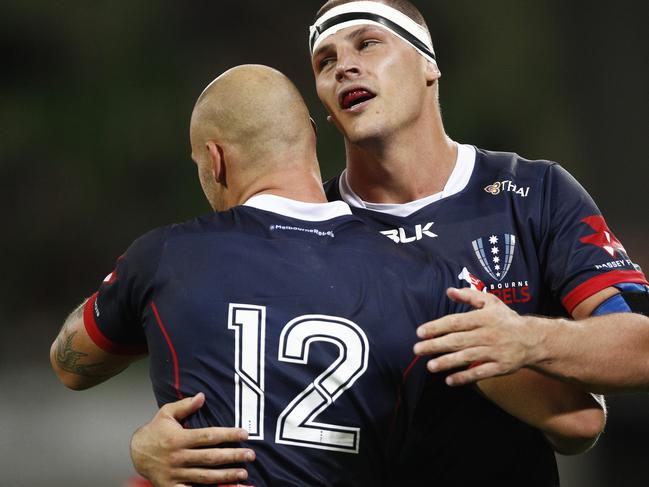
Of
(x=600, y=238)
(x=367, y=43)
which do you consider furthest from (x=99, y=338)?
(x=600, y=238)

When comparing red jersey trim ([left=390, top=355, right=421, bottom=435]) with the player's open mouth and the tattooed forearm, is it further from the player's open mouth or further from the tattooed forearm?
the player's open mouth

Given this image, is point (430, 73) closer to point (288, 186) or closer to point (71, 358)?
point (288, 186)

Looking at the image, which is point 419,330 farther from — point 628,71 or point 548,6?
point 548,6

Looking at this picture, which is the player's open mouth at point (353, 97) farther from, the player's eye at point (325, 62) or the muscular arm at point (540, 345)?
the muscular arm at point (540, 345)

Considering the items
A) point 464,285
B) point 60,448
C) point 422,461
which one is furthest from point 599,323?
point 60,448

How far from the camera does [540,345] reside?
2285 millimetres

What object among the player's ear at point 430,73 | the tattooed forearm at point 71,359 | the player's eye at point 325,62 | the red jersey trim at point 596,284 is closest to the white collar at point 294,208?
the tattooed forearm at point 71,359

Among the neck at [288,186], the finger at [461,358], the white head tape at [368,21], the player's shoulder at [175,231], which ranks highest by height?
the white head tape at [368,21]

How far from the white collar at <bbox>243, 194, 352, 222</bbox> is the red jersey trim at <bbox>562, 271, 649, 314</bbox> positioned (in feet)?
2.46

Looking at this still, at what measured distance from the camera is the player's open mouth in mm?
3120

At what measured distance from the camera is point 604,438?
294 inches

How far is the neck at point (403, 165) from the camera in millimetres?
3174

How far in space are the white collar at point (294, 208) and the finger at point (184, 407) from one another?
1.58 feet

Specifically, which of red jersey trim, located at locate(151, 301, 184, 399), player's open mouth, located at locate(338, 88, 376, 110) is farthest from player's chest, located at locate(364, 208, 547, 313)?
red jersey trim, located at locate(151, 301, 184, 399)
